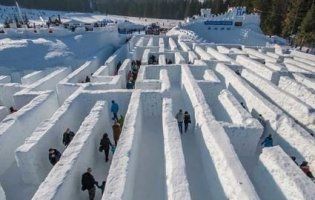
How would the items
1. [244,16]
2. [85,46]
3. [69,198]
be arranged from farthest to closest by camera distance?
[244,16]
[85,46]
[69,198]

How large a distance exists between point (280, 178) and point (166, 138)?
338 centimetres

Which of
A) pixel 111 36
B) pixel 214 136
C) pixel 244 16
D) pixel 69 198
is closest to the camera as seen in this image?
pixel 69 198

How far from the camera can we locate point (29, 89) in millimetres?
14125

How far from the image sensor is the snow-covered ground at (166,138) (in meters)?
7.51

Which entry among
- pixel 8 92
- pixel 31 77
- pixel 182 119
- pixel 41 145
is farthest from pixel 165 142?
pixel 31 77

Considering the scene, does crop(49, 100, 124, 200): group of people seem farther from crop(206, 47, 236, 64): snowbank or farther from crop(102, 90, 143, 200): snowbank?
crop(206, 47, 236, 64): snowbank

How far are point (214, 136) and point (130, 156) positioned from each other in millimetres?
2593

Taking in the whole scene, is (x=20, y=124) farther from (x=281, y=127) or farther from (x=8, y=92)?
(x=281, y=127)

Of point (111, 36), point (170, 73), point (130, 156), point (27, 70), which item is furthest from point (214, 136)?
point (111, 36)

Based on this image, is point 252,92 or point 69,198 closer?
point 69,198

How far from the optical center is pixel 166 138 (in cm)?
922

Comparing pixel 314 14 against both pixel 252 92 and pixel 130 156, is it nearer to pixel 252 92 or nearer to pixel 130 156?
pixel 252 92

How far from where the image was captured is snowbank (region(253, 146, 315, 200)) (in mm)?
6920

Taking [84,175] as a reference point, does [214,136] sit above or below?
above
